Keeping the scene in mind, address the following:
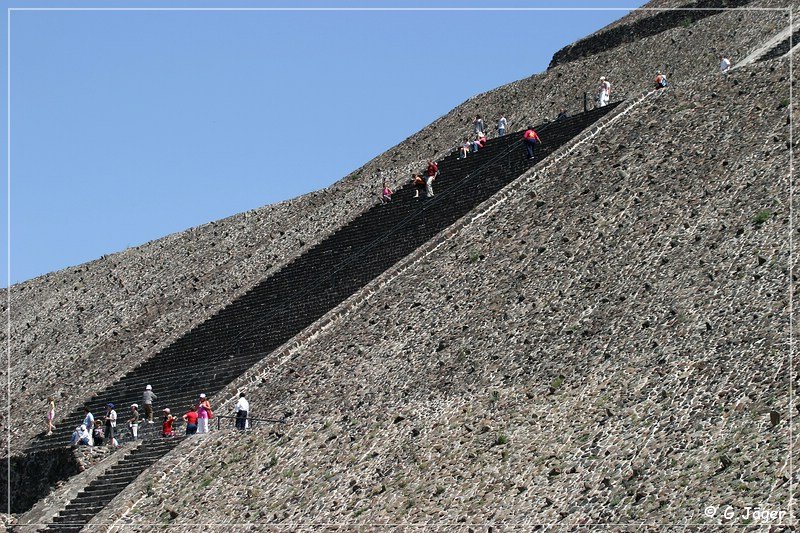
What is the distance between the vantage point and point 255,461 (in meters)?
28.5

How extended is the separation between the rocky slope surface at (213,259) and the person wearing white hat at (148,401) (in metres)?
3.58

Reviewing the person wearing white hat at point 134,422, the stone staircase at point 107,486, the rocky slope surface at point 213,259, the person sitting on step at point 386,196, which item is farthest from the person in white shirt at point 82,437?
the person sitting on step at point 386,196

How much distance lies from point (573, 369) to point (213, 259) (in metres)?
19.2

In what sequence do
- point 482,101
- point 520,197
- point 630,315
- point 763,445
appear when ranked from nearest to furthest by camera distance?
point 763,445 → point 630,315 → point 520,197 → point 482,101

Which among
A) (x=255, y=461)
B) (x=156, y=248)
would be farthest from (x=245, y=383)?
(x=156, y=248)

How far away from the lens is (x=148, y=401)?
3353 cm

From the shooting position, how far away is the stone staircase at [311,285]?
34250mm

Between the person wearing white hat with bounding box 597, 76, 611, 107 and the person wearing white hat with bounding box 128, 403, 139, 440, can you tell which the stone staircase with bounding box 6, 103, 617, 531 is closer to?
the person wearing white hat with bounding box 128, 403, 139, 440

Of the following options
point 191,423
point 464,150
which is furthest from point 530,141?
point 191,423

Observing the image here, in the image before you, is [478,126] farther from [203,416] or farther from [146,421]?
[203,416]

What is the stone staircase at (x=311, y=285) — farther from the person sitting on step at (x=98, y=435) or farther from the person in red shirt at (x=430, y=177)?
the person sitting on step at (x=98, y=435)

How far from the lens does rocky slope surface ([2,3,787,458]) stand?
130 ft

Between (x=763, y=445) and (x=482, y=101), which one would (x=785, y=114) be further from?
(x=482, y=101)

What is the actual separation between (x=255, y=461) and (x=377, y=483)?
11.3 feet
